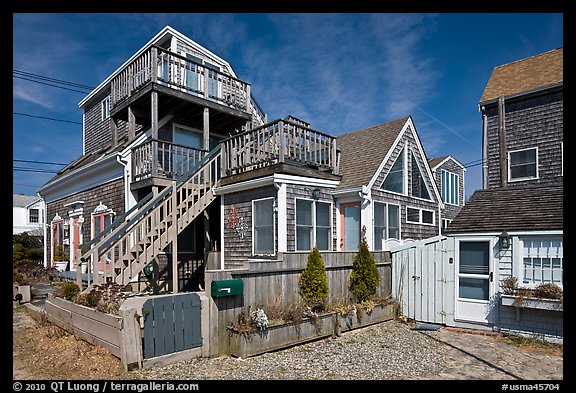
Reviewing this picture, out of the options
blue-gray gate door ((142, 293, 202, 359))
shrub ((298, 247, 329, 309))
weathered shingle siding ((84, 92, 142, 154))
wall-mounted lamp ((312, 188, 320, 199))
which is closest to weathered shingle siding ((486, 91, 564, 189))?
wall-mounted lamp ((312, 188, 320, 199))

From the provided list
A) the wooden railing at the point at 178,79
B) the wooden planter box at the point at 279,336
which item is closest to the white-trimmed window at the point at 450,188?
the wooden railing at the point at 178,79

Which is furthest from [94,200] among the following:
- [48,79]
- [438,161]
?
[438,161]

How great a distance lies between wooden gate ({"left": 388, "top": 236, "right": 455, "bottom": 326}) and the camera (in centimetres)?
951

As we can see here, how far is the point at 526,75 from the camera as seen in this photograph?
15.1m

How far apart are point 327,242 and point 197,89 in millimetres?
6910

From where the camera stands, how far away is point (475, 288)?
9.12 m

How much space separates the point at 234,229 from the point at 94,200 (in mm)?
6404

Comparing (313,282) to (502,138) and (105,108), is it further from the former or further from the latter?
(105,108)

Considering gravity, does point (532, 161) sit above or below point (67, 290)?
above

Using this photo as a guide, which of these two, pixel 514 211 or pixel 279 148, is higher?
pixel 279 148

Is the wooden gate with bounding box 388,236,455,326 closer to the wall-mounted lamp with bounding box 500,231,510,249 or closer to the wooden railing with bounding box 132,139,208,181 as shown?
the wall-mounted lamp with bounding box 500,231,510,249

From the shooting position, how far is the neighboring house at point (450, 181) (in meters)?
22.2
